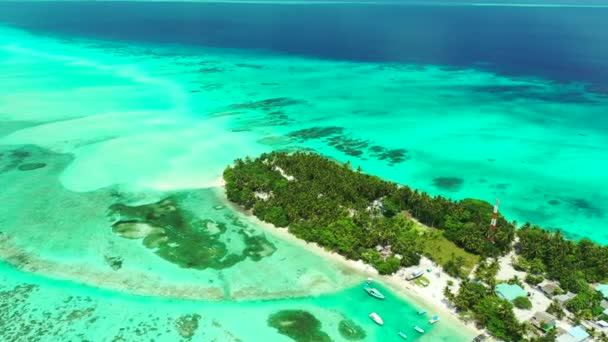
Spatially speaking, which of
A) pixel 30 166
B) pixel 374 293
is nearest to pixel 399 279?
pixel 374 293

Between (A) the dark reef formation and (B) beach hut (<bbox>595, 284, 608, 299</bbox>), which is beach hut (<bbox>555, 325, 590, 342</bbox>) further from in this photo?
(A) the dark reef formation

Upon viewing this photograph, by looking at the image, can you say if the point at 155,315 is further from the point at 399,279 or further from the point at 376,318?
the point at 399,279

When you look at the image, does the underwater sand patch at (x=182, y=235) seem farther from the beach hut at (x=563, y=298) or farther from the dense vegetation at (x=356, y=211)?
the beach hut at (x=563, y=298)

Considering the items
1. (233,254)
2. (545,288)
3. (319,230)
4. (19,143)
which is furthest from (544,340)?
(19,143)

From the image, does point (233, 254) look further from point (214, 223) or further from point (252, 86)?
point (252, 86)

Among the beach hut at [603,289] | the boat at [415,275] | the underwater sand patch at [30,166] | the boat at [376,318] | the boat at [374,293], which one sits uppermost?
the beach hut at [603,289]

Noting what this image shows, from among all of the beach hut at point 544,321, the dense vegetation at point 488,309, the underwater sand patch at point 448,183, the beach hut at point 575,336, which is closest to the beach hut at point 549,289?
the beach hut at point 544,321
